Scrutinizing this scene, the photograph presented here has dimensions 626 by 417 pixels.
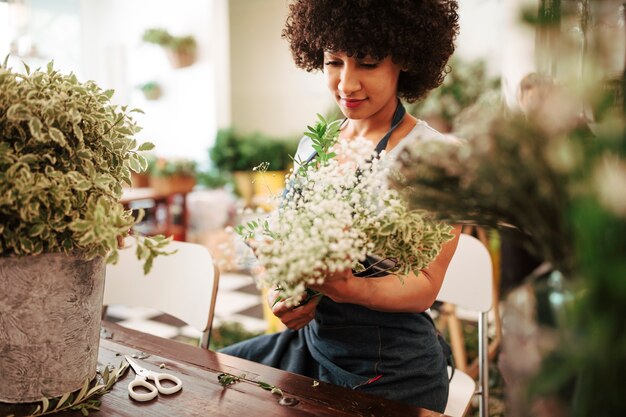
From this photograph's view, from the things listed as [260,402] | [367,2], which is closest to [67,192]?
[260,402]

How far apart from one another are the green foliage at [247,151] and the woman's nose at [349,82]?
15.2ft

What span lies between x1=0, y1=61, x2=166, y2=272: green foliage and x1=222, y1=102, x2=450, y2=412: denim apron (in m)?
0.61

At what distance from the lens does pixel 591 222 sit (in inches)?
19.9

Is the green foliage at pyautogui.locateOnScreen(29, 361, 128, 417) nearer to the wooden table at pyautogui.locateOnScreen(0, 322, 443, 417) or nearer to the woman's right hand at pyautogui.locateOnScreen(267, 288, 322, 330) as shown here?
the wooden table at pyautogui.locateOnScreen(0, 322, 443, 417)

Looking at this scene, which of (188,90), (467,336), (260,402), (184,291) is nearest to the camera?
(260,402)

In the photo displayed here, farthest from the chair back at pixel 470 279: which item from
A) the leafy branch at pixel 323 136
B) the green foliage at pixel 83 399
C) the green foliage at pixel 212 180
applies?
the green foliage at pixel 212 180

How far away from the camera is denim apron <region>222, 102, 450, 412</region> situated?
1.31 metres

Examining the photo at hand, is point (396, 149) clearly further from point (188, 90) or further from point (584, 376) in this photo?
point (188, 90)

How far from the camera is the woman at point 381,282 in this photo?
4.27ft

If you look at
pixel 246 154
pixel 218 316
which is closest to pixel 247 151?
pixel 246 154

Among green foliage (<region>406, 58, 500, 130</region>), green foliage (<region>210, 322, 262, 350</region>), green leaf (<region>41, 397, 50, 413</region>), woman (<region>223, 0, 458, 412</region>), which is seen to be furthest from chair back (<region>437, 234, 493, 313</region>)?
green foliage (<region>406, 58, 500, 130</region>)

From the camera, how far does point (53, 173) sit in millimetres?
898

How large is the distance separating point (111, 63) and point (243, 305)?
4.80 metres

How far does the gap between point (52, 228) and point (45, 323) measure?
18cm
